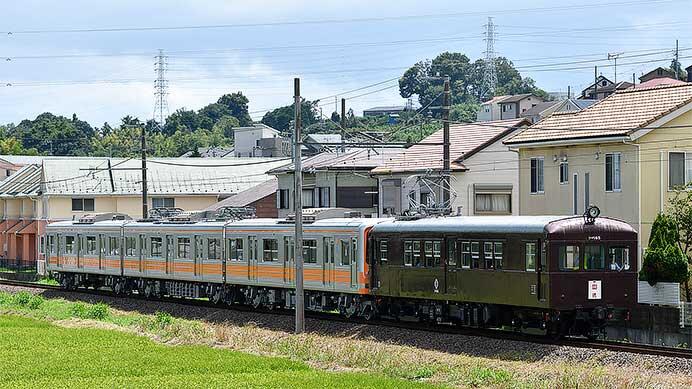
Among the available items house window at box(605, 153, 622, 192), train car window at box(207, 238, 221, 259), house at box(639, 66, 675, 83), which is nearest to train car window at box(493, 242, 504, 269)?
house window at box(605, 153, 622, 192)

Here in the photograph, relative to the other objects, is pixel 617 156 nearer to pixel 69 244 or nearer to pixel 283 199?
pixel 69 244

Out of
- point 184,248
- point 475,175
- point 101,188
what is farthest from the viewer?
point 101,188

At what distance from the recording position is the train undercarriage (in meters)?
26.5

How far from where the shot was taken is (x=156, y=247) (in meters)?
44.2

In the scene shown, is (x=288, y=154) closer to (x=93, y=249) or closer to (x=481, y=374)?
(x=93, y=249)

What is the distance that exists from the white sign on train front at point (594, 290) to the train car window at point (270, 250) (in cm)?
1255

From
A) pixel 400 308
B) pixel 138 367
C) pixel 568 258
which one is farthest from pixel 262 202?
pixel 138 367

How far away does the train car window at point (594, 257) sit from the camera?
26.1 metres

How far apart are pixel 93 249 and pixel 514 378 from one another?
30.9 meters

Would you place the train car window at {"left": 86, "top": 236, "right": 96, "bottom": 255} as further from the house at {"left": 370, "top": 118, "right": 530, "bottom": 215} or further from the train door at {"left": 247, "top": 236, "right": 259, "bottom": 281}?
the train door at {"left": 247, "top": 236, "right": 259, "bottom": 281}

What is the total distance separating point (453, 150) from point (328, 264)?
62.0 ft

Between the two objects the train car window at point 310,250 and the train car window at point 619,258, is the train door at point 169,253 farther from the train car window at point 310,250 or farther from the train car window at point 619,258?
the train car window at point 619,258

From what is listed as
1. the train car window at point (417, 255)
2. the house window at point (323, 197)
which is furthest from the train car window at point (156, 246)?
the train car window at point (417, 255)

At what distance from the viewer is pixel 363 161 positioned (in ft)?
188
